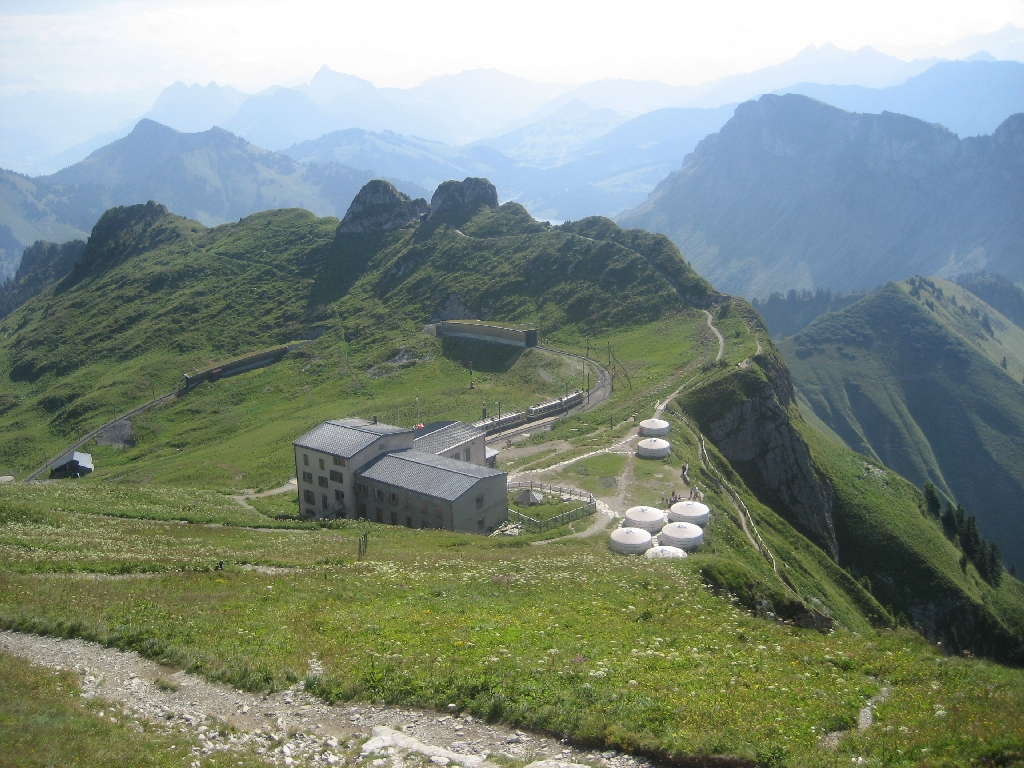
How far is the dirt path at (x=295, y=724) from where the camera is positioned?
18.0 meters

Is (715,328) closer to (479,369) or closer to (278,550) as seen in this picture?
(479,369)

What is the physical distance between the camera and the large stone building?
5716 centimetres

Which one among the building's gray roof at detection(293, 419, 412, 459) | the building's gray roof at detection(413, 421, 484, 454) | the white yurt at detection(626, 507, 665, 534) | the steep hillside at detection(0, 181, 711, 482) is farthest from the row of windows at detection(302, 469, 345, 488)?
the steep hillside at detection(0, 181, 711, 482)

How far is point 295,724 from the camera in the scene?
64.7 feet

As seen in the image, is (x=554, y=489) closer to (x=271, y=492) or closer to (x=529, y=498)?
(x=529, y=498)

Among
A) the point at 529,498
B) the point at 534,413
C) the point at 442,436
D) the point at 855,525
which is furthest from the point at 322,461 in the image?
the point at 855,525

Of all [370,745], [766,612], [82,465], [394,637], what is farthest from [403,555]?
[82,465]

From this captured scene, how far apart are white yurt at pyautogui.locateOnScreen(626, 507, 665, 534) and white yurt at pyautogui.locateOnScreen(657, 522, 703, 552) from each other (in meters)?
1.13

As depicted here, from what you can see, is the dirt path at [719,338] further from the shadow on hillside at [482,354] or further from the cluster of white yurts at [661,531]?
the cluster of white yurts at [661,531]

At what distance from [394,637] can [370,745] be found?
7.70m

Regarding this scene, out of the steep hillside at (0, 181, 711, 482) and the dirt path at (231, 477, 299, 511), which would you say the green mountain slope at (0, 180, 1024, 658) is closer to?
the steep hillside at (0, 181, 711, 482)

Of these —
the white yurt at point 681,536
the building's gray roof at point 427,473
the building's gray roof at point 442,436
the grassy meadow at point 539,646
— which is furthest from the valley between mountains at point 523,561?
the building's gray roof at point 442,436

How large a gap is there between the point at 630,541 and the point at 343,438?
27.9 m

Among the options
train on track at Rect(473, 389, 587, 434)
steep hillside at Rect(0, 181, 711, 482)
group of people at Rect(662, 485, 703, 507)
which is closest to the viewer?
group of people at Rect(662, 485, 703, 507)
